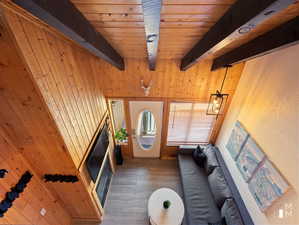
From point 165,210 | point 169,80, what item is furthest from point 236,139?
point 165,210

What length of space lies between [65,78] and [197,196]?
3.24 metres

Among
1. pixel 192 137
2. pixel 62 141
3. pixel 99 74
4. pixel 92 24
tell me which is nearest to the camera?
pixel 92 24

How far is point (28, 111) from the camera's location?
1381mm

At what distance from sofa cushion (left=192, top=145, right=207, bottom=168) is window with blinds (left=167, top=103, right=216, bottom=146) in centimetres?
34

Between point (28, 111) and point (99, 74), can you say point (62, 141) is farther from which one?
point (99, 74)

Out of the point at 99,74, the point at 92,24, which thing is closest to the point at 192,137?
the point at 99,74

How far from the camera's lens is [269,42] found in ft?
4.77

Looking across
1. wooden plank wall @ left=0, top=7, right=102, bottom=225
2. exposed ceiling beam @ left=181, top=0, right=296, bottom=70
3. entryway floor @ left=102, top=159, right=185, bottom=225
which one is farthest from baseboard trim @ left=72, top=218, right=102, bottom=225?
exposed ceiling beam @ left=181, top=0, right=296, bottom=70

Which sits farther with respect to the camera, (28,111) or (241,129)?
(241,129)

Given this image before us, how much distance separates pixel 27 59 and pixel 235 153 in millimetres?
3478

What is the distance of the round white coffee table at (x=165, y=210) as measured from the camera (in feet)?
7.84

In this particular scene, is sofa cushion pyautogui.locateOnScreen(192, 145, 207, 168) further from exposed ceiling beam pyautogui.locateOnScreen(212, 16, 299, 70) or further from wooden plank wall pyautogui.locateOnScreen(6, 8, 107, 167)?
wooden plank wall pyautogui.locateOnScreen(6, 8, 107, 167)

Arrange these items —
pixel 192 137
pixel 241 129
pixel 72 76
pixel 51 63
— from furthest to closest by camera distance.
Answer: pixel 192 137, pixel 241 129, pixel 72 76, pixel 51 63

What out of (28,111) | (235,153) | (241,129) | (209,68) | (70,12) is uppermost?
(70,12)
